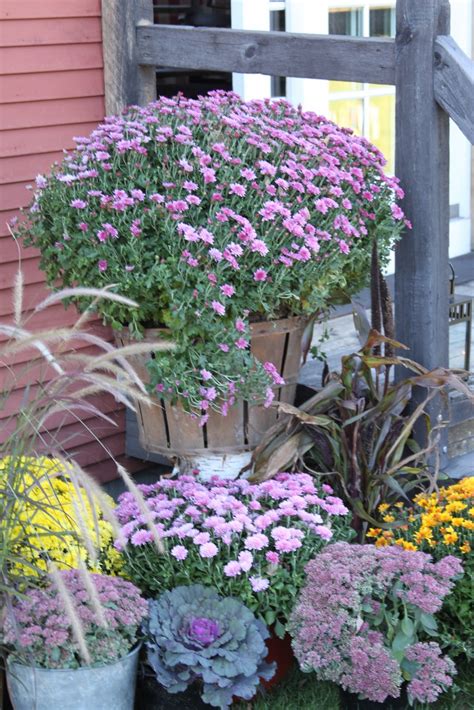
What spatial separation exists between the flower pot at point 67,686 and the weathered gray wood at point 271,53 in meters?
1.91

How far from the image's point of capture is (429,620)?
284 cm

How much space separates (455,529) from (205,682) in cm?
80

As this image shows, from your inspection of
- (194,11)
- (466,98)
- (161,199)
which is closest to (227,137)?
(161,199)

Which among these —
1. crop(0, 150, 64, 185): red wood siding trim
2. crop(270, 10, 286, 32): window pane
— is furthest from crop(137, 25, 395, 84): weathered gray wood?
crop(270, 10, 286, 32): window pane

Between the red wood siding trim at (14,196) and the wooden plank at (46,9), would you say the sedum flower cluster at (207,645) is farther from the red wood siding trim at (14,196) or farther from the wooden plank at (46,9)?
the wooden plank at (46,9)

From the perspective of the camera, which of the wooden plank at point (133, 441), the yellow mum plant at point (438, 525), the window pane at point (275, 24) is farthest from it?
the window pane at point (275, 24)

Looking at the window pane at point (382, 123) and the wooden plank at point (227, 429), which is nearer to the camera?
the wooden plank at point (227, 429)

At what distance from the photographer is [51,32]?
13.6ft

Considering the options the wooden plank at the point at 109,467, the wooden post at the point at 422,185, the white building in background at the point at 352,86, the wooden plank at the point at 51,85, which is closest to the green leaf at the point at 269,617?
the wooden post at the point at 422,185

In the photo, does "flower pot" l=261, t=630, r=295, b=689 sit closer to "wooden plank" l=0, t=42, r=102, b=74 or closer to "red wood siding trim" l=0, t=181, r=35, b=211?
"red wood siding trim" l=0, t=181, r=35, b=211

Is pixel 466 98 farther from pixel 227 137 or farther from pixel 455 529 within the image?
pixel 455 529

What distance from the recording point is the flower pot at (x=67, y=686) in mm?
2709

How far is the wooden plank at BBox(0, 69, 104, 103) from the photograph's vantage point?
4.04m

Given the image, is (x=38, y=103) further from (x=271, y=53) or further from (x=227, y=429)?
(x=227, y=429)
